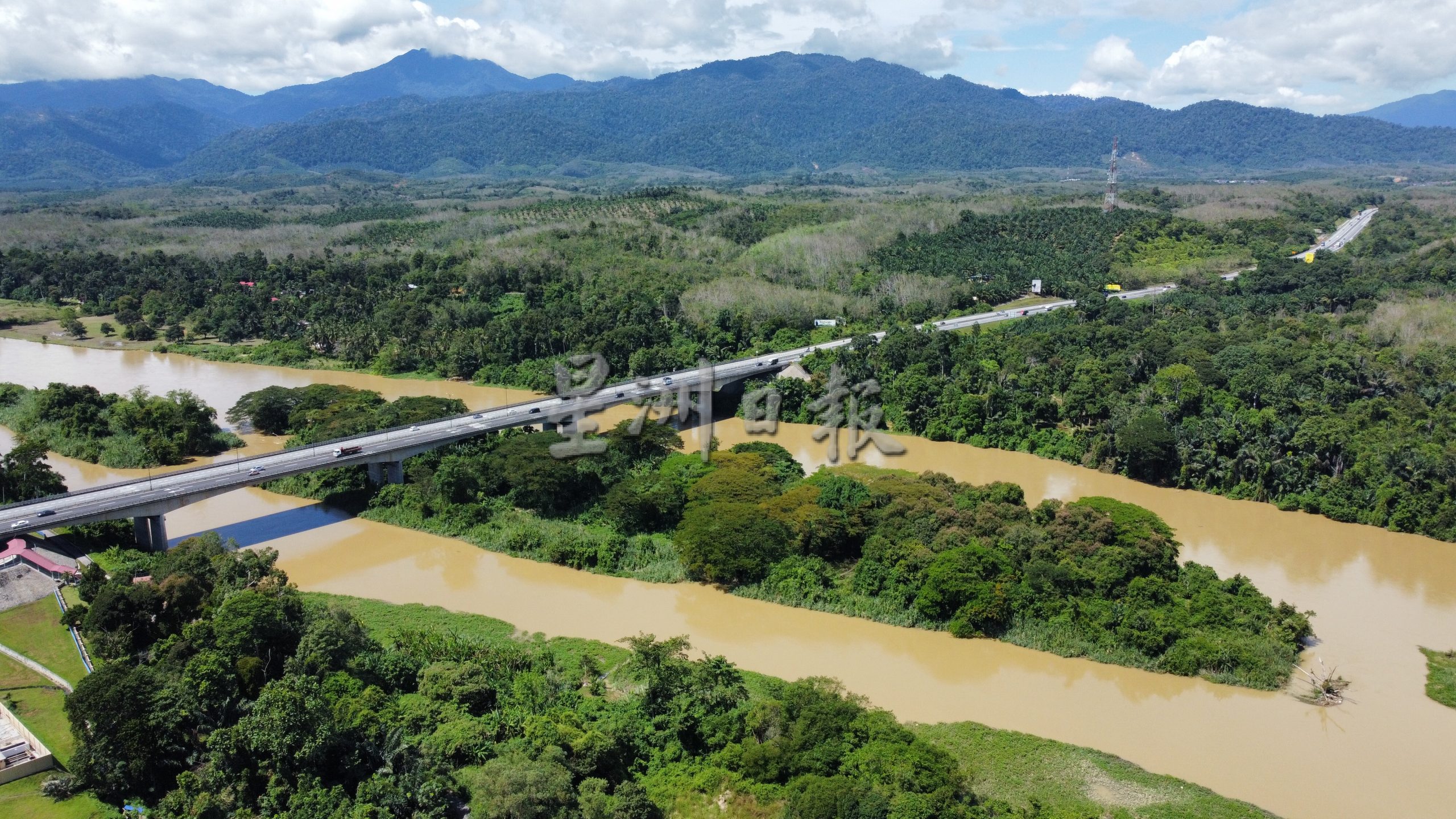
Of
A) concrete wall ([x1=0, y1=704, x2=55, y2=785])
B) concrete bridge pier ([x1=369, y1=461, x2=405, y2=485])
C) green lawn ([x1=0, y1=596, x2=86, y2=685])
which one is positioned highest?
concrete bridge pier ([x1=369, y1=461, x2=405, y2=485])

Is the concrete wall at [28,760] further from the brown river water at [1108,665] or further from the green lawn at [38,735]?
the brown river water at [1108,665]

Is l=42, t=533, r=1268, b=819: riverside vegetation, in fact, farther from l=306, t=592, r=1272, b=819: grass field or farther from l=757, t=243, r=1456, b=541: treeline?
l=757, t=243, r=1456, b=541: treeline

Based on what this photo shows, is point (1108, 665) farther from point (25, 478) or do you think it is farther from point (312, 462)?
point (25, 478)

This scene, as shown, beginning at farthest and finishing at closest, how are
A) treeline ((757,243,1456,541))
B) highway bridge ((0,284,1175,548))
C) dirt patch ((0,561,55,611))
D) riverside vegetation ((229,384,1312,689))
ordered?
treeline ((757,243,1456,541)) → highway bridge ((0,284,1175,548)) → dirt patch ((0,561,55,611)) → riverside vegetation ((229,384,1312,689))

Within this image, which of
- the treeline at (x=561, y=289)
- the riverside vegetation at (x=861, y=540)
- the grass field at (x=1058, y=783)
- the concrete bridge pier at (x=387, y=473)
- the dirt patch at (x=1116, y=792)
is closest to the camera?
the grass field at (x=1058, y=783)

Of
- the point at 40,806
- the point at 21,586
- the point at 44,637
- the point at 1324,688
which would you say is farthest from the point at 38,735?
the point at 1324,688

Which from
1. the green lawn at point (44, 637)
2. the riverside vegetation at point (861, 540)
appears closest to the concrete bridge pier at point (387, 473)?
the riverside vegetation at point (861, 540)

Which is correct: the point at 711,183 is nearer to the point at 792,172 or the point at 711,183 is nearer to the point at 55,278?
the point at 792,172

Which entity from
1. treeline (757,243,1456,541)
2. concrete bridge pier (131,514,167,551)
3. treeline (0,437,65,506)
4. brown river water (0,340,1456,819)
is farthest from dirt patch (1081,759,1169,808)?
treeline (0,437,65,506)
